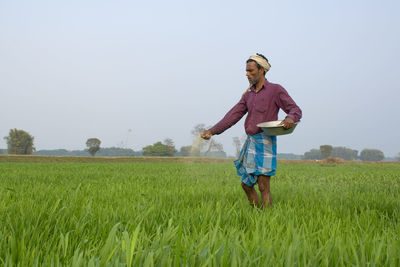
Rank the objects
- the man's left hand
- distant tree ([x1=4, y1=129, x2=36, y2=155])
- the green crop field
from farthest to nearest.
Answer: distant tree ([x1=4, y1=129, x2=36, y2=155])
the man's left hand
the green crop field

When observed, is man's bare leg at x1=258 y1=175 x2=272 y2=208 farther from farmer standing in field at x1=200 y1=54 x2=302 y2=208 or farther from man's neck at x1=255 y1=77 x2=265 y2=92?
man's neck at x1=255 y1=77 x2=265 y2=92

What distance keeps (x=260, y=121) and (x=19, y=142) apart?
264 ft

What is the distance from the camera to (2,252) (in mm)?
1664

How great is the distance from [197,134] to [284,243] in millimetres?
2446

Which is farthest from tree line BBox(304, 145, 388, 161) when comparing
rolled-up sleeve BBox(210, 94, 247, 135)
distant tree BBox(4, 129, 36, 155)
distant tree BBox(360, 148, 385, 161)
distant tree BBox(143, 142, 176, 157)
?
rolled-up sleeve BBox(210, 94, 247, 135)

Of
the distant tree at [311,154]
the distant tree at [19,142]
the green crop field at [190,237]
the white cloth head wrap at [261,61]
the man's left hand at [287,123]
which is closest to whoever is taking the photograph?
the green crop field at [190,237]

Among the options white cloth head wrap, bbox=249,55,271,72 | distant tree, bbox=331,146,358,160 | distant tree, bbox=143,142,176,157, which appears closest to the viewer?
white cloth head wrap, bbox=249,55,271,72

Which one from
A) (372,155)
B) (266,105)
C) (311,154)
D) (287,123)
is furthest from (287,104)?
(372,155)

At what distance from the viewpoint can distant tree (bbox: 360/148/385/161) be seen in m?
131

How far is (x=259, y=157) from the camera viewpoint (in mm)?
3324

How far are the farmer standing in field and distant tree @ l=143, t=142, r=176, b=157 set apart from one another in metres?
71.5

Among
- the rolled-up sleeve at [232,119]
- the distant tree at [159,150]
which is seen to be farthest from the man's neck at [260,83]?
the distant tree at [159,150]

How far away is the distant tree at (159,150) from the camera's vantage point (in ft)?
250

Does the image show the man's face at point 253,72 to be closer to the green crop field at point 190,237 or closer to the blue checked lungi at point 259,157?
the blue checked lungi at point 259,157
